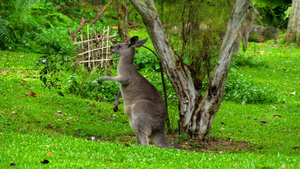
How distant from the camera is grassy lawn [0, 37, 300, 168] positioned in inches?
207

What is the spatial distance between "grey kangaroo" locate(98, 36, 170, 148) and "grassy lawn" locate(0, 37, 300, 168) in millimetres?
455

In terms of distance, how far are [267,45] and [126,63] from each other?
19.6 m

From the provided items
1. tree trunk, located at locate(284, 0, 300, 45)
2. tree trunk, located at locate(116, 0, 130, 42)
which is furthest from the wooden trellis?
tree trunk, located at locate(284, 0, 300, 45)

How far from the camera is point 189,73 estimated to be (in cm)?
810

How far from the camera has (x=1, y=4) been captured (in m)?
14.3

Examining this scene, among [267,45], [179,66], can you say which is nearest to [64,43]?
[179,66]

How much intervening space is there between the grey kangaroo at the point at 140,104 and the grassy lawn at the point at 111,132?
0.46m

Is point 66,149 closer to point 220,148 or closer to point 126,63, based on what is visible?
point 126,63

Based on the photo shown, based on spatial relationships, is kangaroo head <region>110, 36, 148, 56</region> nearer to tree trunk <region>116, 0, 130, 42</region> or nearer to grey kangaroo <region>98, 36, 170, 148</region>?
grey kangaroo <region>98, 36, 170, 148</region>

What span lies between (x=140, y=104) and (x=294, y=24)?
20.1 m

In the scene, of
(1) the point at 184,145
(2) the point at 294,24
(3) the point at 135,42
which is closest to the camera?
(3) the point at 135,42

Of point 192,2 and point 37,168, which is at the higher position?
point 192,2

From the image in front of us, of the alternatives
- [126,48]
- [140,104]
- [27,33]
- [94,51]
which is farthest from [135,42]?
[27,33]

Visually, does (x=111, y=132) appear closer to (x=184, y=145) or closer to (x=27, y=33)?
(x=184, y=145)
